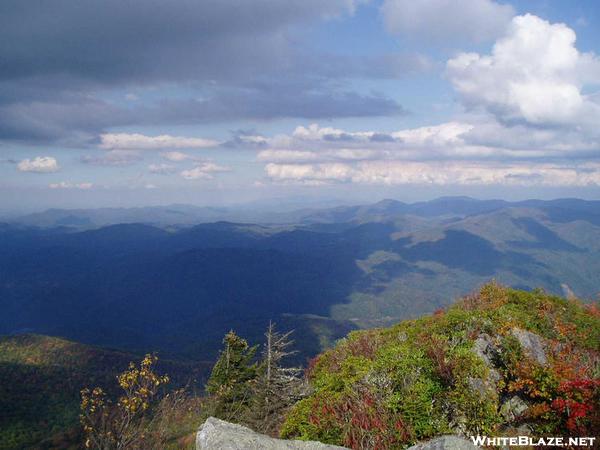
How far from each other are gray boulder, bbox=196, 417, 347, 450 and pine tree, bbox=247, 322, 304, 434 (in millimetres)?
10092

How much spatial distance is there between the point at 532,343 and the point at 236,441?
40.2 ft

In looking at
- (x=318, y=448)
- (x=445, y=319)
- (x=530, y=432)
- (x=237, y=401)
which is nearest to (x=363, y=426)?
(x=318, y=448)

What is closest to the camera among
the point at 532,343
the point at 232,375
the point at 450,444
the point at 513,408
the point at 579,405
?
the point at 450,444

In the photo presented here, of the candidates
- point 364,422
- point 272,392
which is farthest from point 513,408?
point 272,392

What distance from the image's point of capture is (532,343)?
14.7m

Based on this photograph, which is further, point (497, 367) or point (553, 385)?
point (497, 367)

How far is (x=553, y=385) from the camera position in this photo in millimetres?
10281

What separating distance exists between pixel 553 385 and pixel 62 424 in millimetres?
136724

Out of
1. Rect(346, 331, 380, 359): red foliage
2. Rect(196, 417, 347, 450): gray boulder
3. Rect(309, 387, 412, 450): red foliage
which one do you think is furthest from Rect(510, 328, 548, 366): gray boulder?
Rect(196, 417, 347, 450): gray boulder

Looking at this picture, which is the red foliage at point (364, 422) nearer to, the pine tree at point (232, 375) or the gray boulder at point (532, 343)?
the gray boulder at point (532, 343)

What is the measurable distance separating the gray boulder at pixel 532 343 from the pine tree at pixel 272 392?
34.6 ft

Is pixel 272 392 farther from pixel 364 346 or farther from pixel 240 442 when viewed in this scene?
pixel 240 442

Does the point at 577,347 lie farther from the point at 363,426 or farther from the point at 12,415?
the point at 12,415

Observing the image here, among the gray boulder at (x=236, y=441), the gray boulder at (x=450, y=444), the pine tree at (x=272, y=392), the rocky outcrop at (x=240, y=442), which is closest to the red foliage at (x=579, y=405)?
the gray boulder at (x=450, y=444)
